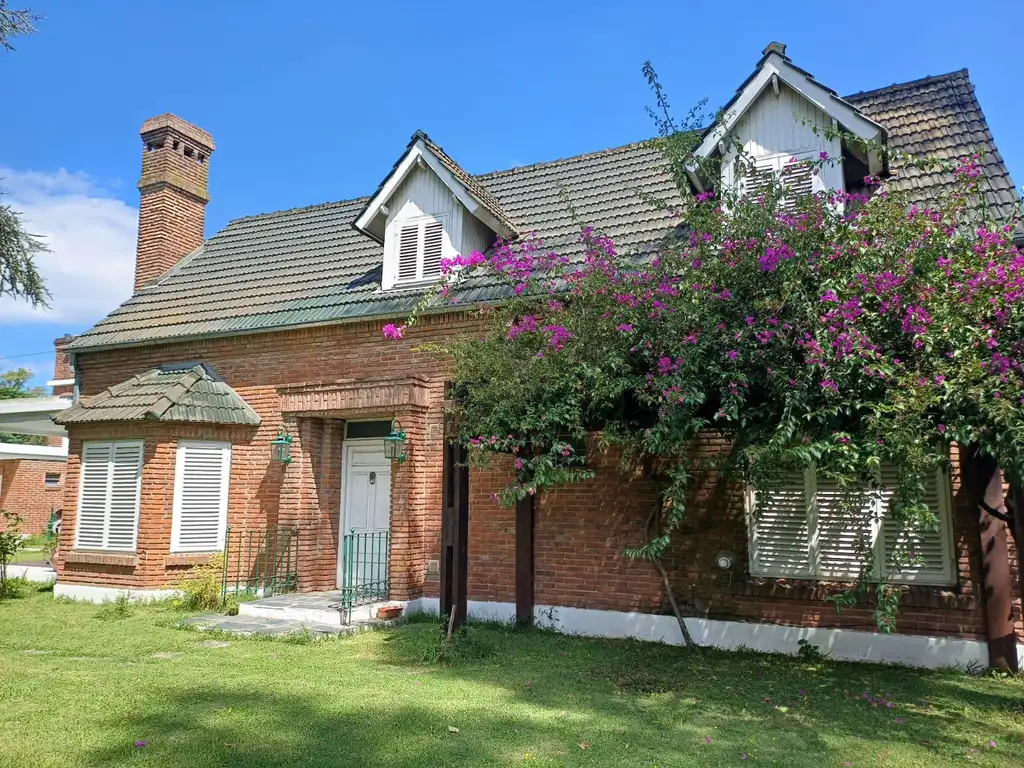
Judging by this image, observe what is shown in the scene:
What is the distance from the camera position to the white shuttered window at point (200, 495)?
1138 centimetres

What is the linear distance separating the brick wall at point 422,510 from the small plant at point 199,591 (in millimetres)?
435

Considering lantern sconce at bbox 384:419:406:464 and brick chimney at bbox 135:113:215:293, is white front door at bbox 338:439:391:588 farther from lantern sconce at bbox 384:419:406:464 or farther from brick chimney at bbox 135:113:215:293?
brick chimney at bbox 135:113:215:293

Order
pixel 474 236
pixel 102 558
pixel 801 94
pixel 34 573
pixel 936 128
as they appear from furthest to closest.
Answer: pixel 34 573 < pixel 474 236 < pixel 102 558 < pixel 936 128 < pixel 801 94

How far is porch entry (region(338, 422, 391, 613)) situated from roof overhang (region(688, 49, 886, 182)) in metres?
6.40

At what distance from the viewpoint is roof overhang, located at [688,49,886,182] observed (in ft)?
29.2

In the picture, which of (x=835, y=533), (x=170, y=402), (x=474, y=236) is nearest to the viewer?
(x=835, y=533)

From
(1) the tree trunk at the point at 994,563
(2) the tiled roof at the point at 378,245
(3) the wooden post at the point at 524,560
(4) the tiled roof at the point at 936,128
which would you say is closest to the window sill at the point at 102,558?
(2) the tiled roof at the point at 378,245

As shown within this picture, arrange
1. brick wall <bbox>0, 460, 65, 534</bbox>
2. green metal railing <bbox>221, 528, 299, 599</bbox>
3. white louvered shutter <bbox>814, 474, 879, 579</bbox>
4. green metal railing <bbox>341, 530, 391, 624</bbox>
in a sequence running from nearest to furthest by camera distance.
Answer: white louvered shutter <bbox>814, 474, 879, 579</bbox>
green metal railing <bbox>341, 530, 391, 624</bbox>
green metal railing <bbox>221, 528, 299, 599</bbox>
brick wall <bbox>0, 460, 65, 534</bbox>

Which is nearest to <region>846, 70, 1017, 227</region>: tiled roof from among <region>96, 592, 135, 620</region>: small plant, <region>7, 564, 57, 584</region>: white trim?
<region>96, 592, 135, 620</region>: small plant

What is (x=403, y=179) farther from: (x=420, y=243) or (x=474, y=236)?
(x=474, y=236)

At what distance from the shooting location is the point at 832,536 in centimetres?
830

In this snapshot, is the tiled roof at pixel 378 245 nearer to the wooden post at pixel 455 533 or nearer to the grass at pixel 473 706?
the wooden post at pixel 455 533

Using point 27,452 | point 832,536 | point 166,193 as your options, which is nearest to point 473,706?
point 832,536

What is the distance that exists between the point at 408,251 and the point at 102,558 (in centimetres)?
691
